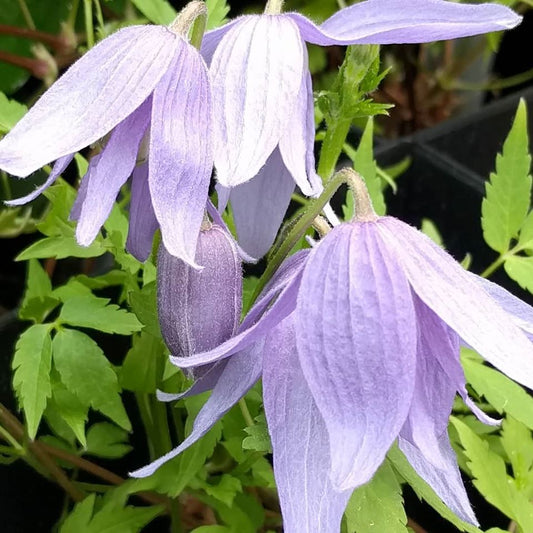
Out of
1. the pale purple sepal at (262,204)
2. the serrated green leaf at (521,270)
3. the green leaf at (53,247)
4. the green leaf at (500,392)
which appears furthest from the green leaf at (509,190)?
the green leaf at (53,247)

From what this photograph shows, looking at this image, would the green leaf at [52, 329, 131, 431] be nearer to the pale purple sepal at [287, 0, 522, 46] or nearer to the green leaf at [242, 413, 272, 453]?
the green leaf at [242, 413, 272, 453]

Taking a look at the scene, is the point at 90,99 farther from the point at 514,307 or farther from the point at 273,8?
the point at 514,307

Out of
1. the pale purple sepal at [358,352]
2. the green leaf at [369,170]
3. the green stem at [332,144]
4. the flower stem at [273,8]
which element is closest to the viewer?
the pale purple sepal at [358,352]

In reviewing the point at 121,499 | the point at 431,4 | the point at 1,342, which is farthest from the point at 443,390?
the point at 1,342

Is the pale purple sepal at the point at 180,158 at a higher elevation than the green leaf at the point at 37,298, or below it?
higher

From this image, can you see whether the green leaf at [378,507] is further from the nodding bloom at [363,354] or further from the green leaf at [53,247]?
the green leaf at [53,247]

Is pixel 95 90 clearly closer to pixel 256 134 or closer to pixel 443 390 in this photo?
pixel 256 134

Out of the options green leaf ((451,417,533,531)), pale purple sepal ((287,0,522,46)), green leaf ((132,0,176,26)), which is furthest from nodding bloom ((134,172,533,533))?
green leaf ((132,0,176,26))
